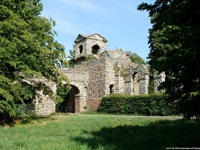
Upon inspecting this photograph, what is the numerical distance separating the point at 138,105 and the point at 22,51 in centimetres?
1341

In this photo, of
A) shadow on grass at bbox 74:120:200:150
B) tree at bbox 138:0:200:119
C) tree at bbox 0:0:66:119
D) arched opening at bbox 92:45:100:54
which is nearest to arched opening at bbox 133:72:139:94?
tree at bbox 0:0:66:119

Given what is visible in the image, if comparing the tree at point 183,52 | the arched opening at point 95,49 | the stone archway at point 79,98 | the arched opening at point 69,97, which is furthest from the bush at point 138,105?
the arched opening at point 95,49

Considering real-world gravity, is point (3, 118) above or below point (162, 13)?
below

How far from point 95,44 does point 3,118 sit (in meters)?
31.7

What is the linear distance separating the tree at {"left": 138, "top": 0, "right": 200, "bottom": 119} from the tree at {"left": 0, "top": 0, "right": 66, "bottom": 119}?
25.9 ft

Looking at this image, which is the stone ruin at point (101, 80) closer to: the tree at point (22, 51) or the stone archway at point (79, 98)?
the stone archway at point (79, 98)

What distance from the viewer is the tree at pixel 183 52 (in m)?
7.51

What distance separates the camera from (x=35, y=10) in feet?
58.9

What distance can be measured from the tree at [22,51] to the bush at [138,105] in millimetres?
9869

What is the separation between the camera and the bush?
78.0 feet

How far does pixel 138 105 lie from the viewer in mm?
25922

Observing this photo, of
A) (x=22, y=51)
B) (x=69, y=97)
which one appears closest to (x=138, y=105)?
(x=69, y=97)

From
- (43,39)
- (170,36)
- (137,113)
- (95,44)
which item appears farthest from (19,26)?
(95,44)

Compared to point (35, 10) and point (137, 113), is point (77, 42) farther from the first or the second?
point (35, 10)
